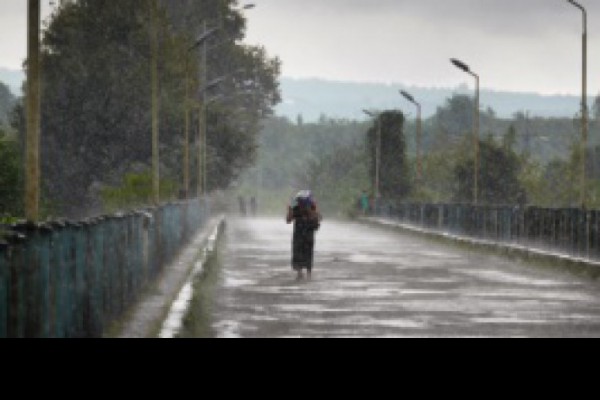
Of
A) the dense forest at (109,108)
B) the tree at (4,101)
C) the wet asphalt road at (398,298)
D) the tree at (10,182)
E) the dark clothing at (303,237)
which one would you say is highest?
the tree at (4,101)

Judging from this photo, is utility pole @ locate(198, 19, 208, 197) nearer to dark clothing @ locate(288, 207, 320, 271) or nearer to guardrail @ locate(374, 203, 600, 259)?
guardrail @ locate(374, 203, 600, 259)

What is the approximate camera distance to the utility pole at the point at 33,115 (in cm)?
1294

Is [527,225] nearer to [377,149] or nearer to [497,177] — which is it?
[497,177]

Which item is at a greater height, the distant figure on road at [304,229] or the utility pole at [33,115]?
the utility pole at [33,115]

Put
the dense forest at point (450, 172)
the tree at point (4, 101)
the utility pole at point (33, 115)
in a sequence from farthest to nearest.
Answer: the tree at point (4, 101) < the dense forest at point (450, 172) < the utility pole at point (33, 115)

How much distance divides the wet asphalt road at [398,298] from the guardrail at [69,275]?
1.29 metres

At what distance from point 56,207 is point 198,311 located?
165 ft

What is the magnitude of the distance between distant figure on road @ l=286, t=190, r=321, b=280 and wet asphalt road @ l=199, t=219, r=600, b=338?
35 centimetres

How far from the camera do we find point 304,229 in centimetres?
2589

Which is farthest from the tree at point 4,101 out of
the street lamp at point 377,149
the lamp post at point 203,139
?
the street lamp at point 377,149

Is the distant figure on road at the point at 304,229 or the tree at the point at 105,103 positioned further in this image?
the tree at the point at 105,103

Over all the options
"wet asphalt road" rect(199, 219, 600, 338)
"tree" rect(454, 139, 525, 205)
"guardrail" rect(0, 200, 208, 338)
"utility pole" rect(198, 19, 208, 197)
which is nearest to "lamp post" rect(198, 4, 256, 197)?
"utility pole" rect(198, 19, 208, 197)

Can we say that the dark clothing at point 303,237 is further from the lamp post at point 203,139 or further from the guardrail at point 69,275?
the lamp post at point 203,139
